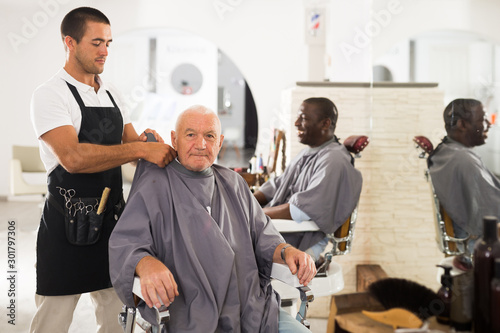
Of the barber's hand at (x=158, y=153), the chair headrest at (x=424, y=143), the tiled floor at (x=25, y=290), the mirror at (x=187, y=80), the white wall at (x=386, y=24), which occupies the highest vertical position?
the mirror at (x=187, y=80)

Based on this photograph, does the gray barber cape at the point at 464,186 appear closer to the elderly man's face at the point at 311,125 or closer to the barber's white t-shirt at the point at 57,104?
the elderly man's face at the point at 311,125

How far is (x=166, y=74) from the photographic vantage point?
10.8m

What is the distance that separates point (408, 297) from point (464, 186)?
80 cm

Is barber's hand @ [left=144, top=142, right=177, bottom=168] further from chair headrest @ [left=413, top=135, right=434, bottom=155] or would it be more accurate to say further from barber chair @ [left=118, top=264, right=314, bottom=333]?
chair headrest @ [left=413, top=135, right=434, bottom=155]

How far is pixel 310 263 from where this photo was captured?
1.88 m

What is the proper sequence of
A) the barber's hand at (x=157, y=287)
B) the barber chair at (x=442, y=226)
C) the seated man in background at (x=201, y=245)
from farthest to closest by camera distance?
the barber chair at (x=442, y=226) → the seated man in background at (x=201, y=245) → the barber's hand at (x=157, y=287)

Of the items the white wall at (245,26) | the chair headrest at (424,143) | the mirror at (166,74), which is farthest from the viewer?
the mirror at (166,74)

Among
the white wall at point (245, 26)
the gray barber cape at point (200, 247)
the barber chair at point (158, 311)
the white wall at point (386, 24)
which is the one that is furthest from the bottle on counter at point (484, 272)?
the white wall at point (245, 26)

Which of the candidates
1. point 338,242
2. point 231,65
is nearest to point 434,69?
point 338,242

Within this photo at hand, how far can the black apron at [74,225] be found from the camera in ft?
6.98

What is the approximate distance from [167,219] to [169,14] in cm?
723

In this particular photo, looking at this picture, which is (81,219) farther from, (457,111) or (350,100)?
A: (350,100)

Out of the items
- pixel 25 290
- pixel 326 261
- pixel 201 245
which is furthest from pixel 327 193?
pixel 25 290

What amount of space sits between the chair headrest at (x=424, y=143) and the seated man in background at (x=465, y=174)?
0.43 ft
